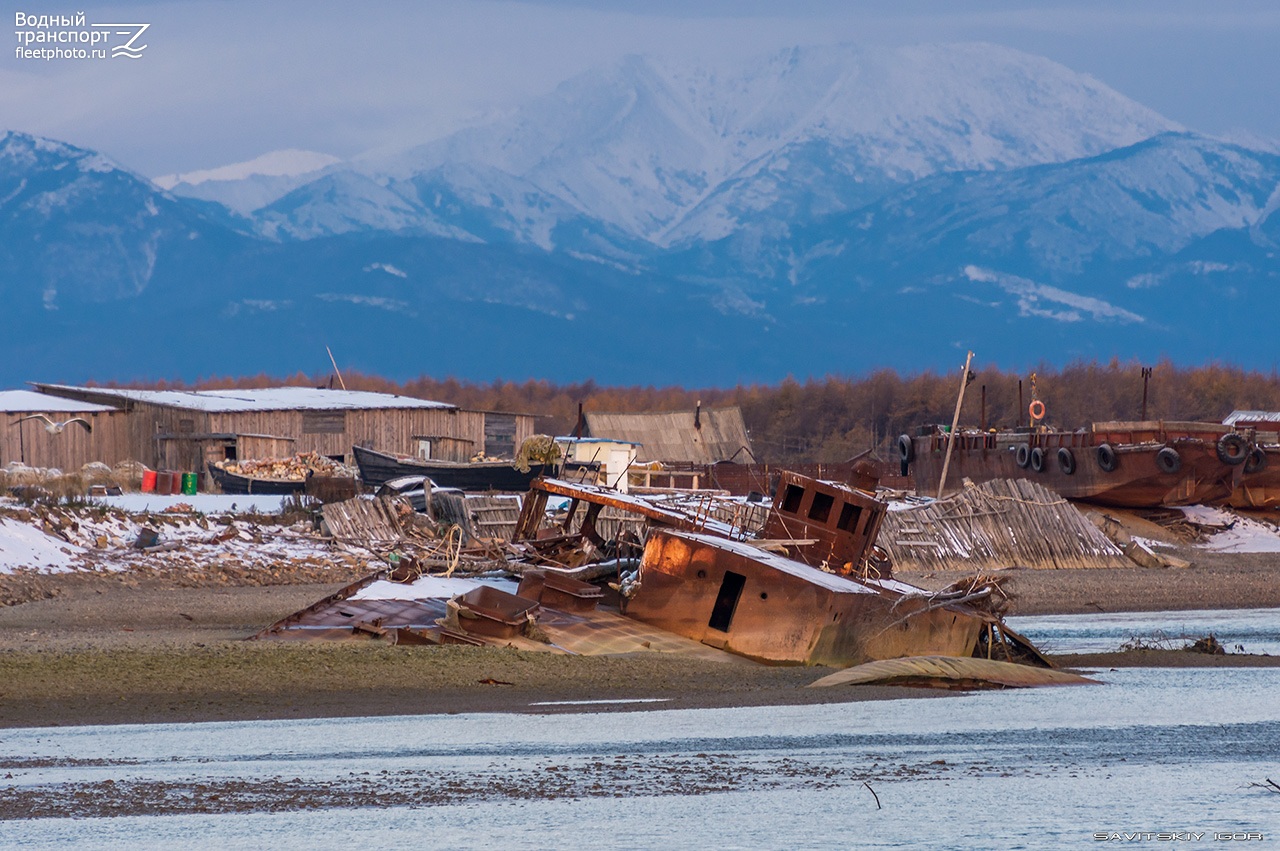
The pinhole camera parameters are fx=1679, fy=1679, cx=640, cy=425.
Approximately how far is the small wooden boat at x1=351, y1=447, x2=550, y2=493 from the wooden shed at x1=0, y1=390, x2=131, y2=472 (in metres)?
11.6

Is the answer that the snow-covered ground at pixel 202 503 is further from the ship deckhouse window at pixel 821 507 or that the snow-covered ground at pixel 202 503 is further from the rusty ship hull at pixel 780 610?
the rusty ship hull at pixel 780 610

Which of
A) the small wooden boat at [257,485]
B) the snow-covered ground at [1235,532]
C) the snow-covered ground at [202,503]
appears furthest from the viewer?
the small wooden boat at [257,485]

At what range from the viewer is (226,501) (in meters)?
39.9

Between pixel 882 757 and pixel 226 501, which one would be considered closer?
pixel 882 757

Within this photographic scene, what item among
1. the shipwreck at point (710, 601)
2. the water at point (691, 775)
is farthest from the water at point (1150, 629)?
the water at point (691, 775)

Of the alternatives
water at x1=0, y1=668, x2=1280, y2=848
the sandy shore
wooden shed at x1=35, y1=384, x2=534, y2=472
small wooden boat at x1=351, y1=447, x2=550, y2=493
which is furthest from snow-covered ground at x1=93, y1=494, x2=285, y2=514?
water at x1=0, y1=668, x2=1280, y2=848

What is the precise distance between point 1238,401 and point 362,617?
7315cm

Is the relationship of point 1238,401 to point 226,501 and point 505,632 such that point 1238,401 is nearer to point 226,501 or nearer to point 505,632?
point 226,501

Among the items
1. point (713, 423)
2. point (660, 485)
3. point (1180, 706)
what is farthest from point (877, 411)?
point (1180, 706)

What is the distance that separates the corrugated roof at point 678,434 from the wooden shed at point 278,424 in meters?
4.86

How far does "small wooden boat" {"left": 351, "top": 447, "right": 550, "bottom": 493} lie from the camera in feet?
152

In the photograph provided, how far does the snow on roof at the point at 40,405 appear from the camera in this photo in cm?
5525

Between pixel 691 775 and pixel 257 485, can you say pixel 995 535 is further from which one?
pixel 691 775

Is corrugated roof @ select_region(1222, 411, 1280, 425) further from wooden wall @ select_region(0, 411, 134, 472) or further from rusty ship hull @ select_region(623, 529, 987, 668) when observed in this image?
wooden wall @ select_region(0, 411, 134, 472)
